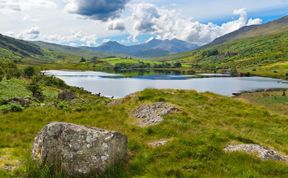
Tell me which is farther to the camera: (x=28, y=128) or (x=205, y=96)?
(x=205, y=96)

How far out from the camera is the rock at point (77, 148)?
1404 centimetres

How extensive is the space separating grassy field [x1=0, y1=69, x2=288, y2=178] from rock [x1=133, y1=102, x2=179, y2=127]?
27.1 inches

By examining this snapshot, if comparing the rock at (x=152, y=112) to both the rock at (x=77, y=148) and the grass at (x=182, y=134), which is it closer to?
the grass at (x=182, y=134)

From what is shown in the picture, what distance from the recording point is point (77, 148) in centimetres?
1427

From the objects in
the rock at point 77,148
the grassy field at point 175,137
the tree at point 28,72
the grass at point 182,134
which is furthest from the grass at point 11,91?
the tree at point 28,72

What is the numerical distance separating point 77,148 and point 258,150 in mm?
9063

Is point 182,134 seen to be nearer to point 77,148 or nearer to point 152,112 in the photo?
point 152,112

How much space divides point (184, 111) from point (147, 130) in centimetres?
494

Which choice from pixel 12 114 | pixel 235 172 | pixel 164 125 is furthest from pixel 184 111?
pixel 12 114

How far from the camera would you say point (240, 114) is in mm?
31469

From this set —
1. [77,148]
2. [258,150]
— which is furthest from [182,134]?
[77,148]

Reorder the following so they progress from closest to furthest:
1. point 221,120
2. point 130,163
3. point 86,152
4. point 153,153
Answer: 1. point 86,152
2. point 130,163
3. point 153,153
4. point 221,120

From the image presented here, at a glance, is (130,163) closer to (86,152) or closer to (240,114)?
(86,152)

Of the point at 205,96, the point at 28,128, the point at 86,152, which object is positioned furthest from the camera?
the point at 205,96
